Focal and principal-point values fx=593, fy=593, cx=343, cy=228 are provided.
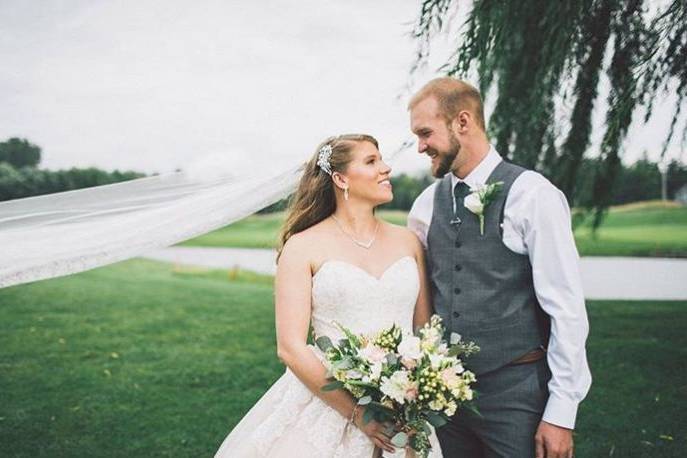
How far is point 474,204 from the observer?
2.37 m

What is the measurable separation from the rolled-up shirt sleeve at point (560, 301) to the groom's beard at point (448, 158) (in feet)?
1.39

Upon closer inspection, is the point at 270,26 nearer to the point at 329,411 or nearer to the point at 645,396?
the point at 329,411

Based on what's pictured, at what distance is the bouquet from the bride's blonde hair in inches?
31.3

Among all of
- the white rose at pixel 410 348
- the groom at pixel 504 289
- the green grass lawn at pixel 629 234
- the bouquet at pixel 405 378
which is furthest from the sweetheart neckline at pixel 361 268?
the green grass lawn at pixel 629 234

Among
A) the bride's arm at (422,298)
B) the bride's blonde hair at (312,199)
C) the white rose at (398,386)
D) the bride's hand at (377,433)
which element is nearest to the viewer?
the white rose at (398,386)

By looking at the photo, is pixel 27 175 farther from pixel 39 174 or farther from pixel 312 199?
pixel 312 199

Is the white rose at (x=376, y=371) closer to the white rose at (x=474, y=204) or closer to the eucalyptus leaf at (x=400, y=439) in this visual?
the eucalyptus leaf at (x=400, y=439)

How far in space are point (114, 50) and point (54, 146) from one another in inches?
35.0

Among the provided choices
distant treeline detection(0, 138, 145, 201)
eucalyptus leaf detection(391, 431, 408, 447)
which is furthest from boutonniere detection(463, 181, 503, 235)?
distant treeline detection(0, 138, 145, 201)

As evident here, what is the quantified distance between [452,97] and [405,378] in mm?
1207

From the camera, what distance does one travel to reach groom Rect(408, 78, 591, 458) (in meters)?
2.25

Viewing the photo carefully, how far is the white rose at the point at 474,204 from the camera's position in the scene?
2367 millimetres

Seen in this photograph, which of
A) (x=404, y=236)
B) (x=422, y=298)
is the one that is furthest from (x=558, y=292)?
(x=404, y=236)

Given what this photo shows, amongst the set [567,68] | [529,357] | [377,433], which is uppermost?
[567,68]
